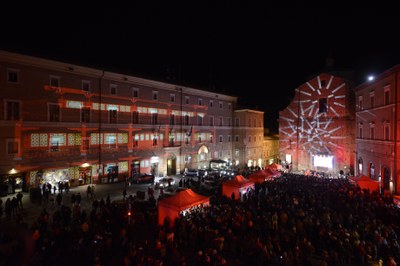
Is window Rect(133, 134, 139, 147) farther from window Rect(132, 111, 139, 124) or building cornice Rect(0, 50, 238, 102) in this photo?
building cornice Rect(0, 50, 238, 102)

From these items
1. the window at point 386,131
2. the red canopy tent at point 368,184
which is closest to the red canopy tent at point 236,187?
the red canopy tent at point 368,184

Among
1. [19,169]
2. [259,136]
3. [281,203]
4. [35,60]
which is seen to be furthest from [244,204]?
[259,136]

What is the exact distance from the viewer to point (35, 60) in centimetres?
2097

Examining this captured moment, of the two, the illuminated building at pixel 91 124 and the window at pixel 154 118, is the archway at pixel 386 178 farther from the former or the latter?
the window at pixel 154 118

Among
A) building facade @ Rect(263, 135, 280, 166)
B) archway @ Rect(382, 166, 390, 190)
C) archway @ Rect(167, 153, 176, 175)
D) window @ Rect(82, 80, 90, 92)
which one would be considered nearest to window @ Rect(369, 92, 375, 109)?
archway @ Rect(382, 166, 390, 190)

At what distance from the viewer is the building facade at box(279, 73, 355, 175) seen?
35.7 m

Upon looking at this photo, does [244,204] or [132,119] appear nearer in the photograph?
[244,204]

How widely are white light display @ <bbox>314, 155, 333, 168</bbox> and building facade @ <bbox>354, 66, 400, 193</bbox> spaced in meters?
4.66

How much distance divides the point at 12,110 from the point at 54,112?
10.4ft

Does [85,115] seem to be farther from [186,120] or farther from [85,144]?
[186,120]

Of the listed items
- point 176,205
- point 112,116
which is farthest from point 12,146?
point 176,205

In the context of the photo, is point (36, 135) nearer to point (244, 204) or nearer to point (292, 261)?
point (244, 204)

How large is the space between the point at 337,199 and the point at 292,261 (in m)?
8.54

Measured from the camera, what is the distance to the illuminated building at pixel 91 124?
66.4 feet
